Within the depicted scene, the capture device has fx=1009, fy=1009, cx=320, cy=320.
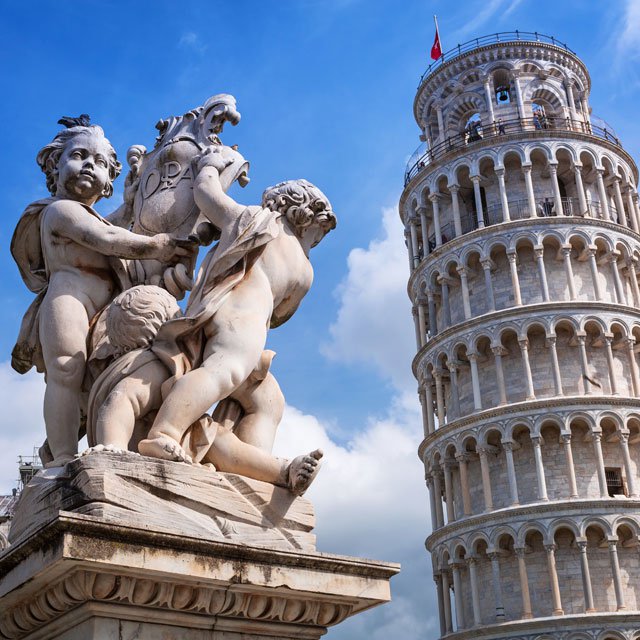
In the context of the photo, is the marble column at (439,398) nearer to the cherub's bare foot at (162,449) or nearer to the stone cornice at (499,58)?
the stone cornice at (499,58)

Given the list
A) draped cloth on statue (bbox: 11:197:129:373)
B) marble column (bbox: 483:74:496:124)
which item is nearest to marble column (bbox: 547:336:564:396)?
marble column (bbox: 483:74:496:124)

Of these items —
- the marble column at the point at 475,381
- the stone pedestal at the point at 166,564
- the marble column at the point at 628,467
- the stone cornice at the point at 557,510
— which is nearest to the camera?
the stone pedestal at the point at 166,564

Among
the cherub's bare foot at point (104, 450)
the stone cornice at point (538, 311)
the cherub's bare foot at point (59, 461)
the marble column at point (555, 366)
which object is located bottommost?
the cherub's bare foot at point (104, 450)

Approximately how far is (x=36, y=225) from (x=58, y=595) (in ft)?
5.86

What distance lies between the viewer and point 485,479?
38219mm

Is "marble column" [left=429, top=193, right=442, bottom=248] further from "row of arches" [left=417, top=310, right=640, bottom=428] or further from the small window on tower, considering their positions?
the small window on tower

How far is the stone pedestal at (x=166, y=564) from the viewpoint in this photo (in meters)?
3.02

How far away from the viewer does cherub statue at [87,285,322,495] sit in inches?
143

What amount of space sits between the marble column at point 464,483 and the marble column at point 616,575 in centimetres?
543

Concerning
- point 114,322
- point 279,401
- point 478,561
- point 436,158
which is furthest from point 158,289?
point 436,158

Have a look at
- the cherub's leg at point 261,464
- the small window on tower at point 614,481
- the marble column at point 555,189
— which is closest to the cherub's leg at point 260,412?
the cherub's leg at point 261,464

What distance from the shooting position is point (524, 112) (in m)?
44.0

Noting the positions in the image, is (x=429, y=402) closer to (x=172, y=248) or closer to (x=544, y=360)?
(x=544, y=360)

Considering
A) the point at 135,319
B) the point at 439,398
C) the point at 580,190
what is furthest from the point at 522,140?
the point at 135,319
